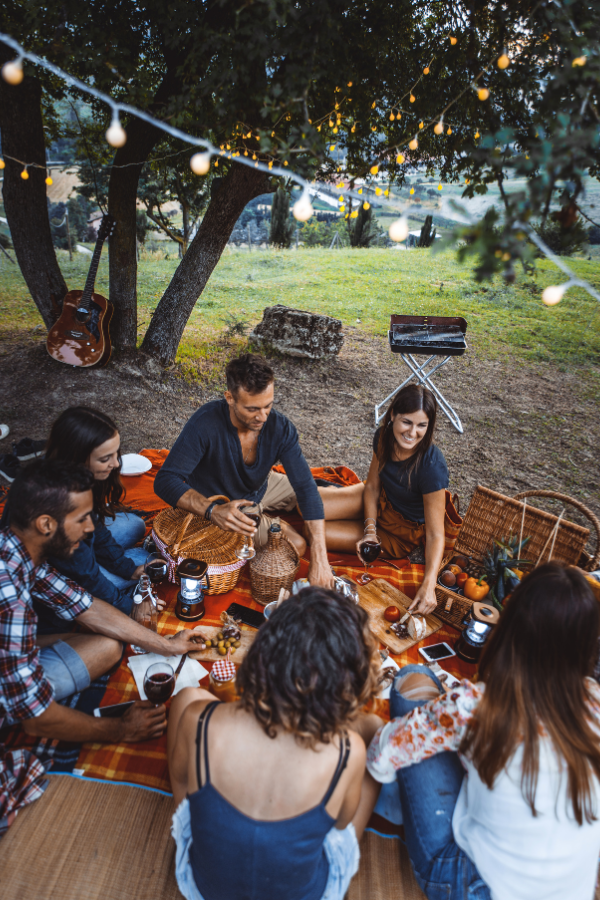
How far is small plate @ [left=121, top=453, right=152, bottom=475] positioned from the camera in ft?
14.4

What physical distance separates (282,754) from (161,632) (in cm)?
148

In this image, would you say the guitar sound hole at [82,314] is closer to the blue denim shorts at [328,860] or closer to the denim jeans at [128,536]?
the denim jeans at [128,536]

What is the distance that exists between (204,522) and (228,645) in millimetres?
868

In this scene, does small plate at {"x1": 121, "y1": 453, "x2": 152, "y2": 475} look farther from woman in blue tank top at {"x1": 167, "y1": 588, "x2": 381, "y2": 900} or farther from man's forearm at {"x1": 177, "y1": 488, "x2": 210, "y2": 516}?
woman in blue tank top at {"x1": 167, "y1": 588, "x2": 381, "y2": 900}

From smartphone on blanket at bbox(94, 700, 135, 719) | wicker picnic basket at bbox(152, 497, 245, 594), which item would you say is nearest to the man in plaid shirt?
smartphone on blanket at bbox(94, 700, 135, 719)

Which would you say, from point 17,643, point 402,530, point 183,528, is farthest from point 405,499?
point 17,643

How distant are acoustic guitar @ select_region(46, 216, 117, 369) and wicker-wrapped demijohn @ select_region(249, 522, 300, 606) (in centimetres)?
413

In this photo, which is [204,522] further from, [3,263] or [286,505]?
[3,263]

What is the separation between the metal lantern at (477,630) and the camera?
8.43 feet

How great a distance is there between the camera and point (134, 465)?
4469 mm

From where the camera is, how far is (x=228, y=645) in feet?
8.02

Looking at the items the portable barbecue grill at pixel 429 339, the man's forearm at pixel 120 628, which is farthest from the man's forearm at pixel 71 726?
the portable barbecue grill at pixel 429 339

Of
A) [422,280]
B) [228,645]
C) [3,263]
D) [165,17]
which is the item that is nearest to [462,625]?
[228,645]

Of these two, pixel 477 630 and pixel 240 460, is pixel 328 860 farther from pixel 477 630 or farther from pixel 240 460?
pixel 240 460
